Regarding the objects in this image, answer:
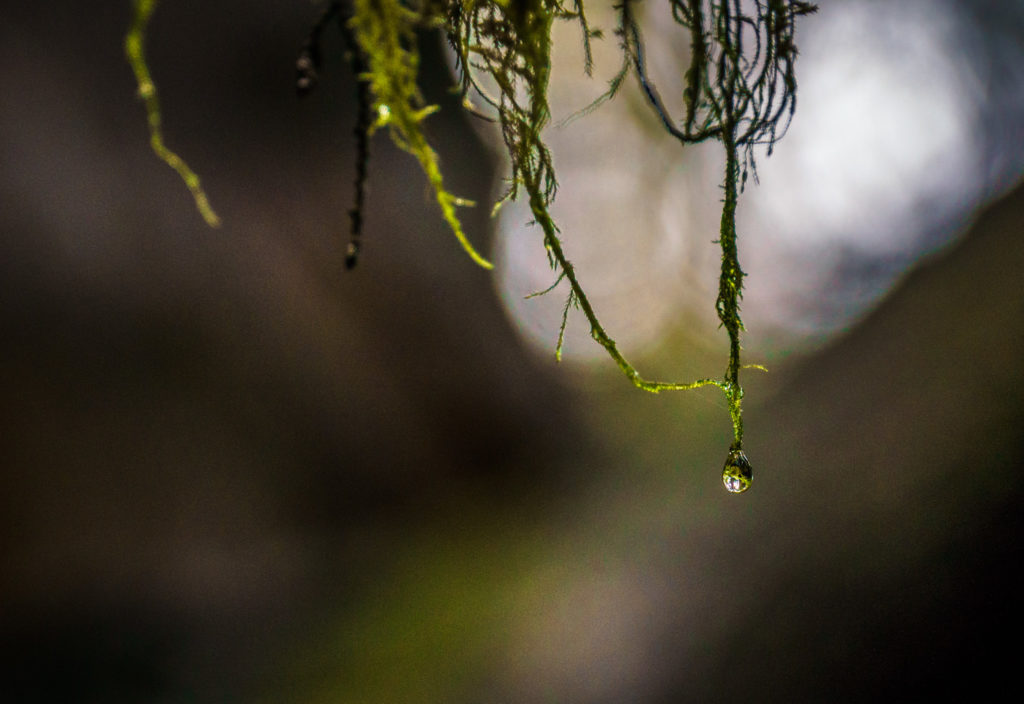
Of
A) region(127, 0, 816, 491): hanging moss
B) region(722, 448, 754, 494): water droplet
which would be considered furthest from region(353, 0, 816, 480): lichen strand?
region(722, 448, 754, 494): water droplet

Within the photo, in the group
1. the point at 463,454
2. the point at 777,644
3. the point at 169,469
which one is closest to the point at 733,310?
the point at 777,644

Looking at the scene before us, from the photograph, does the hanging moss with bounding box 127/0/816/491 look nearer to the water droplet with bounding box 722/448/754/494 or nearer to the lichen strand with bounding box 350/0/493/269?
the lichen strand with bounding box 350/0/493/269

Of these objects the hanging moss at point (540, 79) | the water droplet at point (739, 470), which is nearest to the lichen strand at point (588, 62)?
the hanging moss at point (540, 79)

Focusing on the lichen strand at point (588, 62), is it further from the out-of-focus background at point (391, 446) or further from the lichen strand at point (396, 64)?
the out-of-focus background at point (391, 446)

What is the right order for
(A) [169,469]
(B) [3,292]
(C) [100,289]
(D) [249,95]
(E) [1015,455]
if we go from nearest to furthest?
(E) [1015,455] < (B) [3,292] < (C) [100,289] < (A) [169,469] < (D) [249,95]

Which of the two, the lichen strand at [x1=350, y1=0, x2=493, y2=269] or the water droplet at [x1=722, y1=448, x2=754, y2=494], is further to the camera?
the water droplet at [x1=722, y1=448, x2=754, y2=494]

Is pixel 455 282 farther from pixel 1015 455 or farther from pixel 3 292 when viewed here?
pixel 1015 455
